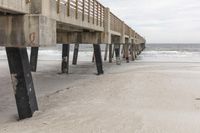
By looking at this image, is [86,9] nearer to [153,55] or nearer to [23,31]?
[23,31]

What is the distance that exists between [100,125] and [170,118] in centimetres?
161

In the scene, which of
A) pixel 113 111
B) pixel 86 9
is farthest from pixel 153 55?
pixel 113 111

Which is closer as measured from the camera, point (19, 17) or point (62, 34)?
point (19, 17)

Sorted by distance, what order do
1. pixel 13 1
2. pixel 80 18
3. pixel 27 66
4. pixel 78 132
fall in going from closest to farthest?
1. pixel 78 132
2. pixel 13 1
3. pixel 27 66
4. pixel 80 18

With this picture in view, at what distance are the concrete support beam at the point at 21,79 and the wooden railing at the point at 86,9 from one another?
2.04 m

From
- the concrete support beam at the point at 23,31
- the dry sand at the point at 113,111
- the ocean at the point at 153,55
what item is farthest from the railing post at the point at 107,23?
the ocean at the point at 153,55

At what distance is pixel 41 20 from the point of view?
911cm

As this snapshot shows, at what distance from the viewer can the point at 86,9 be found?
1617 cm

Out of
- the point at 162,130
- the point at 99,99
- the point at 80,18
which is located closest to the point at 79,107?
the point at 99,99


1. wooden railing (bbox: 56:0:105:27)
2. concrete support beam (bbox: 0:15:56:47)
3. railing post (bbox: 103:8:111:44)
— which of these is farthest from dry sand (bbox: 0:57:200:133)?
railing post (bbox: 103:8:111:44)

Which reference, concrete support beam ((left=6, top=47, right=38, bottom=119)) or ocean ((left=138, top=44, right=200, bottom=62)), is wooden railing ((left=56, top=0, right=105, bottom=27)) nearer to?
concrete support beam ((left=6, top=47, right=38, bottom=119))

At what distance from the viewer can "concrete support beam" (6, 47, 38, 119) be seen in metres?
9.58

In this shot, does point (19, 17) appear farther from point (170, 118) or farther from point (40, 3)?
point (170, 118)

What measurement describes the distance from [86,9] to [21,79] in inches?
279
